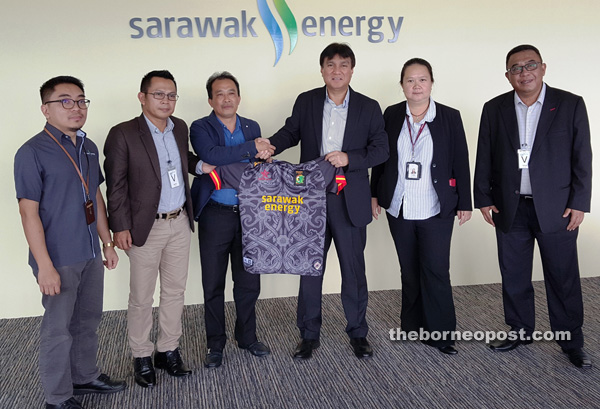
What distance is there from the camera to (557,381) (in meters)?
2.95

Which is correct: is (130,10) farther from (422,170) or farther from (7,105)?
(422,170)

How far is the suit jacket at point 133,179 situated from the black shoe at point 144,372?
73 cm

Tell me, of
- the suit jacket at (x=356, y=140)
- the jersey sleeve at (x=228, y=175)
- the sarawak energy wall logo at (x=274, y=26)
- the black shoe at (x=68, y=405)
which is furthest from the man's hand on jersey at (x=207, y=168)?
the sarawak energy wall logo at (x=274, y=26)

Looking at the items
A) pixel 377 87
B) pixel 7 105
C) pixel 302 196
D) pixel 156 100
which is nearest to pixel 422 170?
pixel 302 196

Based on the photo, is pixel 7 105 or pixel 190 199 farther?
pixel 7 105

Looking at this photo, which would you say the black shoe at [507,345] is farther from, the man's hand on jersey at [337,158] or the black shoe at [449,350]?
the man's hand on jersey at [337,158]

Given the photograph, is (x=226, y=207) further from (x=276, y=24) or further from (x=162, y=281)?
(x=276, y=24)

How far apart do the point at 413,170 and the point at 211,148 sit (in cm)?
128

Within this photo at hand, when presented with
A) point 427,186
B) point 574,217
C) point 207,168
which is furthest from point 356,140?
point 574,217

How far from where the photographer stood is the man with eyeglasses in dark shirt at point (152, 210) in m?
2.82

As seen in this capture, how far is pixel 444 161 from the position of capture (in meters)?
3.27

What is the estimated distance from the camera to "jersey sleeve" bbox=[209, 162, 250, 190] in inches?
121

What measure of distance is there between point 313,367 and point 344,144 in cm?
141

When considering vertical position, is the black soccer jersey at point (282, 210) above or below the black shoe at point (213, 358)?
above
